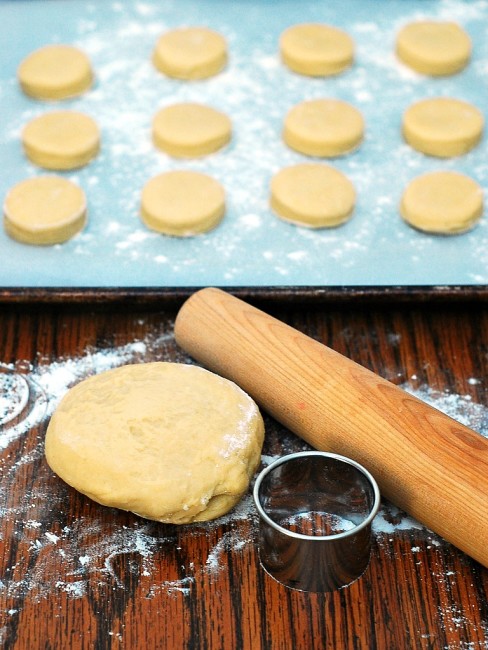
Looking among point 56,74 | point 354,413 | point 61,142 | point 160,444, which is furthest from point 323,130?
point 160,444

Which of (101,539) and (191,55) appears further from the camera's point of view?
(191,55)

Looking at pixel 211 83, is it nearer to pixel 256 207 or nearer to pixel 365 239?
pixel 256 207

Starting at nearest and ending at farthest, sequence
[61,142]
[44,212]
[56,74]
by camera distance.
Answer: [44,212]
[61,142]
[56,74]

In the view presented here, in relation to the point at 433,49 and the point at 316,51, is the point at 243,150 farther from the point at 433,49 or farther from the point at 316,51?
the point at 433,49

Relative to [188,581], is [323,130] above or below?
above

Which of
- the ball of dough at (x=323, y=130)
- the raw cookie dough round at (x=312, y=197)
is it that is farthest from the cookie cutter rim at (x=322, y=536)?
the ball of dough at (x=323, y=130)

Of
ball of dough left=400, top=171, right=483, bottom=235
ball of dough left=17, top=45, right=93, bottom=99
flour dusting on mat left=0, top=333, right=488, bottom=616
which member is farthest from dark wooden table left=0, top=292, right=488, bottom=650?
ball of dough left=17, top=45, right=93, bottom=99

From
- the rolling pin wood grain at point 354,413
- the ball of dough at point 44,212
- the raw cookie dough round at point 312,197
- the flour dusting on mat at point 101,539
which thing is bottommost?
the flour dusting on mat at point 101,539

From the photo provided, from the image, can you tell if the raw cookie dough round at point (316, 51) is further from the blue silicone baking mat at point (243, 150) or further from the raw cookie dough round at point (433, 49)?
the raw cookie dough round at point (433, 49)
